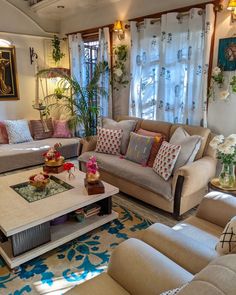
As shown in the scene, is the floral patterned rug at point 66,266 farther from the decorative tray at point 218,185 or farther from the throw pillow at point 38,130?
the throw pillow at point 38,130

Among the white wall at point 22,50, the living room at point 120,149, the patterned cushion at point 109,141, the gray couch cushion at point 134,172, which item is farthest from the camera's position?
the white wall at point 22,50

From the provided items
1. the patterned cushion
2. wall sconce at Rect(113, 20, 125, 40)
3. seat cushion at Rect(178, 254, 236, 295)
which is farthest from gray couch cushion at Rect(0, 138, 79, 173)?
seat cushion at Rect(178, 254, 236, 295)

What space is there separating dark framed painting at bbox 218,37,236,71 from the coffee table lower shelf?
2.08m

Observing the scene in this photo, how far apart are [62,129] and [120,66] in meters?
1.69

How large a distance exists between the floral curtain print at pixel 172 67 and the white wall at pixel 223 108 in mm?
92

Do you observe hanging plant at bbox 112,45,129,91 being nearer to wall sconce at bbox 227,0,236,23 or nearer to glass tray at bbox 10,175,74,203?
wall sconce at bbox 227,0,236,23

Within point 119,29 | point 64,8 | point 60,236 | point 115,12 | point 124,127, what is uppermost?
point 64,8

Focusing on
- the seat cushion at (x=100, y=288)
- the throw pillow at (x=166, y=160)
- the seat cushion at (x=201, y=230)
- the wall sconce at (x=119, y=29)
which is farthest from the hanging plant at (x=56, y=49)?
the seat cushion at (x=100, y=288)

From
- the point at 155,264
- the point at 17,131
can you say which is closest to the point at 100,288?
the point at 155,264

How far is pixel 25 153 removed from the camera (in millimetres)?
4117

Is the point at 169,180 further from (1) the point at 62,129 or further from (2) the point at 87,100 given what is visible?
(1) the point at 62,129

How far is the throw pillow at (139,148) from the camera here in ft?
10.2

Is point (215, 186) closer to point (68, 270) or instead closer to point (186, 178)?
point (186, 178)

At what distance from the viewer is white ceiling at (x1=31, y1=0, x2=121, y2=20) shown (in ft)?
13.6
